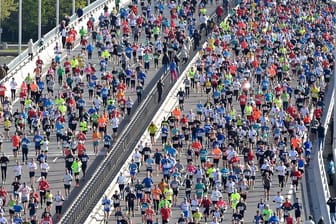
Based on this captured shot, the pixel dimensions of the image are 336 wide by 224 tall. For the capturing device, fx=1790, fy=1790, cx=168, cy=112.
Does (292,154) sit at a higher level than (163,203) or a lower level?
higher

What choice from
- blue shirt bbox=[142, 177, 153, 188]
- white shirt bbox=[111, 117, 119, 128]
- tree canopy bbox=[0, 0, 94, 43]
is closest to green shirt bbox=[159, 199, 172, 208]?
blue shirt bbox=[142, 177, 153, 188]

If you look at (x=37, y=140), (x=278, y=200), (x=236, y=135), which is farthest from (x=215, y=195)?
(x=236, y=135)

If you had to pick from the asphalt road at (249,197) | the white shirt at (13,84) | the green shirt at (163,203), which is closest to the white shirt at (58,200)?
the asphalt road at (249,197)

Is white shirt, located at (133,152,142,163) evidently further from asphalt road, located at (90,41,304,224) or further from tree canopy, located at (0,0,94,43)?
tree canopy, located at (0,0,94,43)

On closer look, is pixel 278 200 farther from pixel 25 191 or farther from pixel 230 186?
pixel 25 191

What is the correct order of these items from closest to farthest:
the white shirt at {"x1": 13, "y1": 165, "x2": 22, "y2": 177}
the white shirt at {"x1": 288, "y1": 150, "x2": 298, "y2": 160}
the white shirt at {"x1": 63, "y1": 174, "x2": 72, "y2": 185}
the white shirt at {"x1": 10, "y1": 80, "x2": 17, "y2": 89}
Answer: the white shirt at {"x1": 63, "y1": 174, "x2": 72, "y2": 185}, the white shirt at {"x1": 13, "y1": 165, "x2": 22, "y2": 177}, the white shirt at {"x1": 288, "y1": 150, "x2": 298, "y2": 160}, the white shirt at {"x1": 10, "y1": 80, "x2": 17, "y2": 89}
